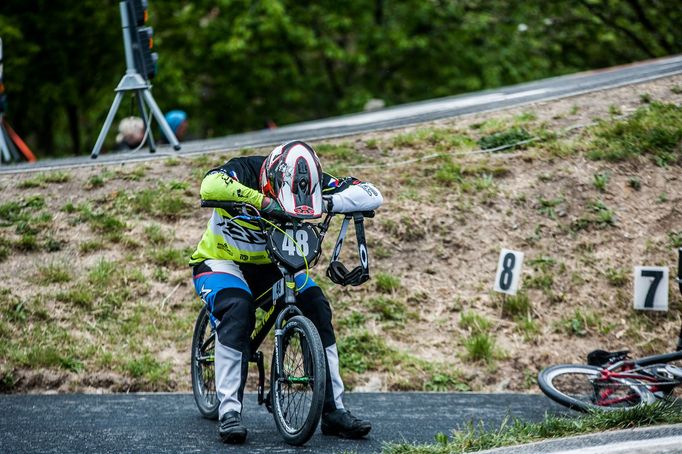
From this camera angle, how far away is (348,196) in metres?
6.55

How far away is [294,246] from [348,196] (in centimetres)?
53

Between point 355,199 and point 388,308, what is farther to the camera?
point 388,308

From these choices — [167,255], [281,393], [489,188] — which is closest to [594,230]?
[489,188]

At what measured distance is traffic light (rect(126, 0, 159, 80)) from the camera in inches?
502

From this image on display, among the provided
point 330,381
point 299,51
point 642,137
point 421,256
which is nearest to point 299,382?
point 330,381

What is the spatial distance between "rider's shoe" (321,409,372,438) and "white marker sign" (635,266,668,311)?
451 centimetres

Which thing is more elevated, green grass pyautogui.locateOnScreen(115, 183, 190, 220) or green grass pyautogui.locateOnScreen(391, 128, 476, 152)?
green grass pyautogui.locateOnScreen(391, 128, 476, 152)

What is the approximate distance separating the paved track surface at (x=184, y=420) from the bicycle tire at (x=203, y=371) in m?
0.12

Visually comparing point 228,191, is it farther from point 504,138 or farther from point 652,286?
point 504,138

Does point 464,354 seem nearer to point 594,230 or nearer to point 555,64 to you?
point 594,230

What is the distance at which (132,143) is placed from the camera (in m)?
14.8

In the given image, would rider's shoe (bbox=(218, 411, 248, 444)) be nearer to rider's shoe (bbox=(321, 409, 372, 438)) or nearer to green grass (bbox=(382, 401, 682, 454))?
rider's shoe (bbox=(321, 409, 372, 438))

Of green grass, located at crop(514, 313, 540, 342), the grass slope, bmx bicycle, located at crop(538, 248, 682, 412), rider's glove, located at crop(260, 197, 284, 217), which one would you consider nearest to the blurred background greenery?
the grass slope

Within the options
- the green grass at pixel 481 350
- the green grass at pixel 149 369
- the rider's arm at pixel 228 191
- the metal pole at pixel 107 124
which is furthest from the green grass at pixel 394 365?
the metal pole at pixel 107 124
